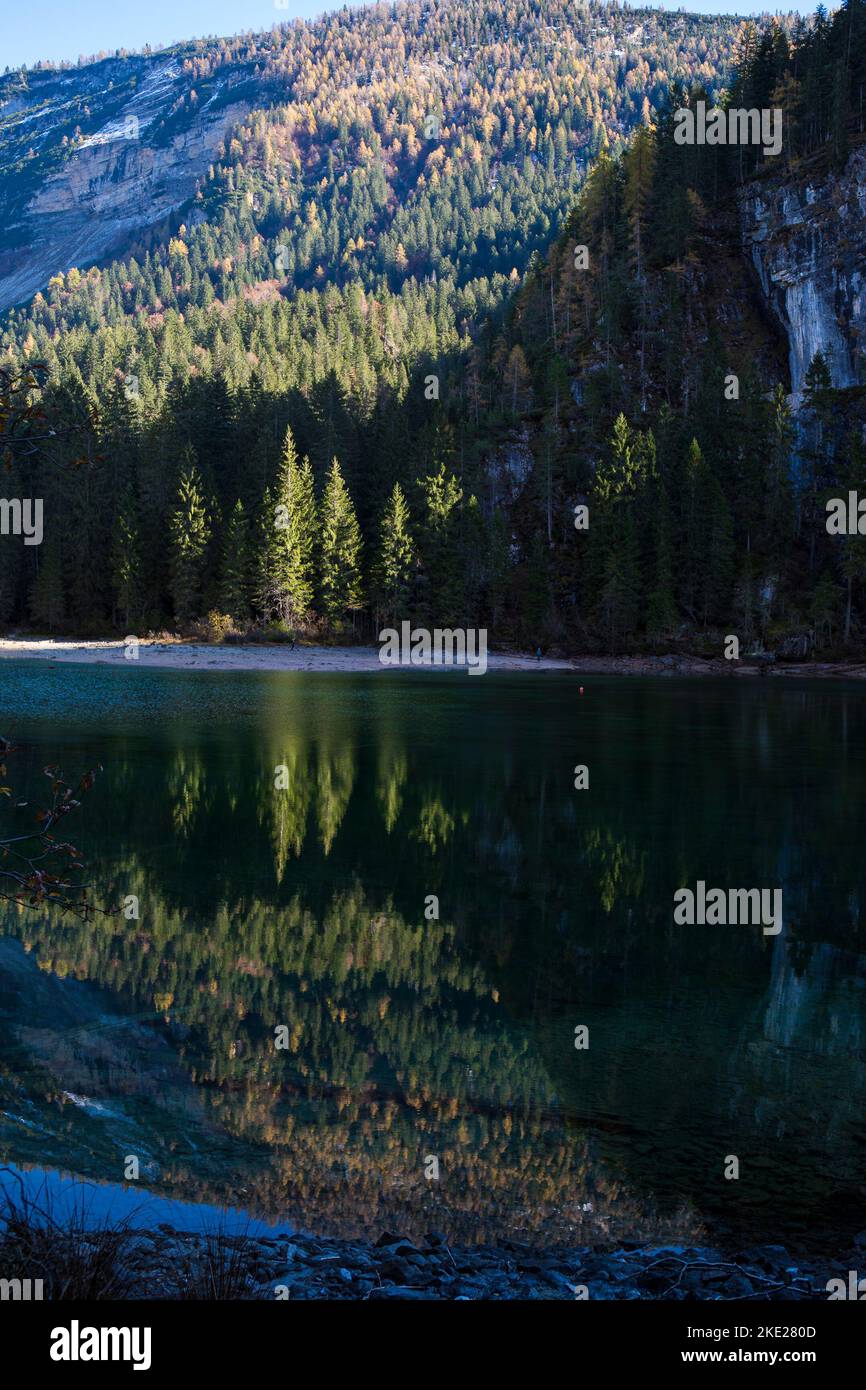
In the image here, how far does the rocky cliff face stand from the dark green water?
8137cm

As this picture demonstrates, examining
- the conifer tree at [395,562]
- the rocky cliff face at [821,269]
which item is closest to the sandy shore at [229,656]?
the conifer tree at [395,562]

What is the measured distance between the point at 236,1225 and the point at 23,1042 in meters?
4.77

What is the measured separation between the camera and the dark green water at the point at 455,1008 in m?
9.31

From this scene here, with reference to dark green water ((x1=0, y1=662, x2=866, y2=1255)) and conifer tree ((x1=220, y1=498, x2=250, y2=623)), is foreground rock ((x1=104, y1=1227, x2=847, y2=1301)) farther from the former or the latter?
conifer tree ((x1=220, y1=498, x2=250, y2=623))

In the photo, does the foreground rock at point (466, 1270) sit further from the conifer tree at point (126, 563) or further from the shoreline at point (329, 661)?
the conifer tree at point (126, 563)

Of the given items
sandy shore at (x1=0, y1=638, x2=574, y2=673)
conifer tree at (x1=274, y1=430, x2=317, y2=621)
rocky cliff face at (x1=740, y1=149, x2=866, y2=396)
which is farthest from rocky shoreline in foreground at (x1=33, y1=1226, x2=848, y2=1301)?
rocky cliff face at (x1=740, y1=149, x2=866, y2=396)

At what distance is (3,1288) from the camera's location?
5426mm

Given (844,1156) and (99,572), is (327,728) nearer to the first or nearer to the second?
(844,1156)

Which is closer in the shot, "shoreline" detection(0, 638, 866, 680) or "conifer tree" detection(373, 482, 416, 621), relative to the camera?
"shoreline" detection(0, 638, 866, 680)

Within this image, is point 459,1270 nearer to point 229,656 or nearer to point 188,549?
point 229,656

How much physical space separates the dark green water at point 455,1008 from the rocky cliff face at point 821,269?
267 ft

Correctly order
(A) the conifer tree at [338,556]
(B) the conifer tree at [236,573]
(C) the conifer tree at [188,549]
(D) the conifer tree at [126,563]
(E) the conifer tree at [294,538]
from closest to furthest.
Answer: (E) the conifer tree at [294,538], (B) the conifer tree at [236,573], (A) the conifer tree at [338,556], (C) the conifer tree at [188,549], (D) the conifer tree at [126,563]

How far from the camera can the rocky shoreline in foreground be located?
697 centimetres
